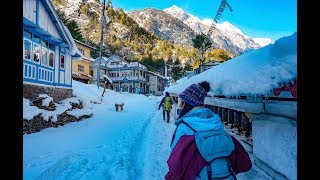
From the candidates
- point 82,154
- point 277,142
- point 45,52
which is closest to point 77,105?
point 45,52

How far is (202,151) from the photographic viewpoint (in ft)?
7.26

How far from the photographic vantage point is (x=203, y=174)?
88.0 inches

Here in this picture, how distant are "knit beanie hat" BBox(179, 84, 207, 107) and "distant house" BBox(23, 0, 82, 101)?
11285 mm

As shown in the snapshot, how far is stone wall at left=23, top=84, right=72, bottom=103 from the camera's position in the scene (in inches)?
496

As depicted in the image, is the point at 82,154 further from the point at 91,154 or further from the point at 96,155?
the point at 96,155

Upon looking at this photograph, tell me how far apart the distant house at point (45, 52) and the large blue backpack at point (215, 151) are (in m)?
11.7

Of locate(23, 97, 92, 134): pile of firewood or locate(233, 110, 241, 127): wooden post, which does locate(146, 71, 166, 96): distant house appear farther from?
locate(233, 110, 241, 127): wooden post

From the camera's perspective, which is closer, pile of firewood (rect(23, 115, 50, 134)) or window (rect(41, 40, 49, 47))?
pile of firewood (rect(23, 115, 50, 134))

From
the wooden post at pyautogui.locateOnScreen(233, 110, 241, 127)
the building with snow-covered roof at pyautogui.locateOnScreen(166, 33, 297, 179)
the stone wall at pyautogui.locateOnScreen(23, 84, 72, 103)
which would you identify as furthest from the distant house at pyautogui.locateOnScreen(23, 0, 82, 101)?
the building with snow-covered roof at pyautogui.locateOnScreen(166, 33, 297, 179)

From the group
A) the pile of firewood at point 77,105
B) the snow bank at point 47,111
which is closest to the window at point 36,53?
the snow bank at point 47,111

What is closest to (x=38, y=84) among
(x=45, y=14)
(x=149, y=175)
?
(x=45, y=14)
